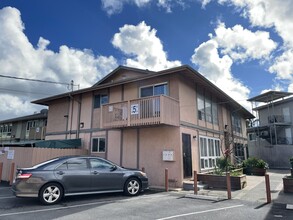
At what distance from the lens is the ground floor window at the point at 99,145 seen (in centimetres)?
1373

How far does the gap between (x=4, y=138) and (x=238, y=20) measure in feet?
110

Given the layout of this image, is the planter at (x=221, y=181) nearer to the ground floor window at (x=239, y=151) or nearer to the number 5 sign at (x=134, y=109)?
the number 5 sign at (x=134, y=109)

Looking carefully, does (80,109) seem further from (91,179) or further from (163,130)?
(91,179)

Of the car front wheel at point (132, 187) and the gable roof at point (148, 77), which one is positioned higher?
the gable roof at point (148, 77)

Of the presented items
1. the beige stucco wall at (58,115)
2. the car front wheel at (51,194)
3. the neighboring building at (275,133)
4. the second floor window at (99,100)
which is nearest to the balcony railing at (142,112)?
the second floor window at (99,100)

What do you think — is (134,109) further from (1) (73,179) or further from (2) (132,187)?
(1) (73,179)

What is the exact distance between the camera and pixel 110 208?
680cm

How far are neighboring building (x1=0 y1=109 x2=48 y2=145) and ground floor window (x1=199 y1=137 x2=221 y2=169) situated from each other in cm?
1830

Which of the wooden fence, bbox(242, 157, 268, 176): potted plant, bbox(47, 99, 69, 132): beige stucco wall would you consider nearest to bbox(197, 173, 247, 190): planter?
bbox(242, 157, 268, 176): potted plant

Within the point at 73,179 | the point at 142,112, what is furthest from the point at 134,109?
the point at 73,179

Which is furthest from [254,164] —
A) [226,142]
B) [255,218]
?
[255,218]

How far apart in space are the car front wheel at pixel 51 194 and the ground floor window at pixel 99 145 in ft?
20.4

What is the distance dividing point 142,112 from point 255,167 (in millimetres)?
10598

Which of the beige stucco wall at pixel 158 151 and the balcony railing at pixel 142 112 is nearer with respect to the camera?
the balcony railing at pixel 142 112
